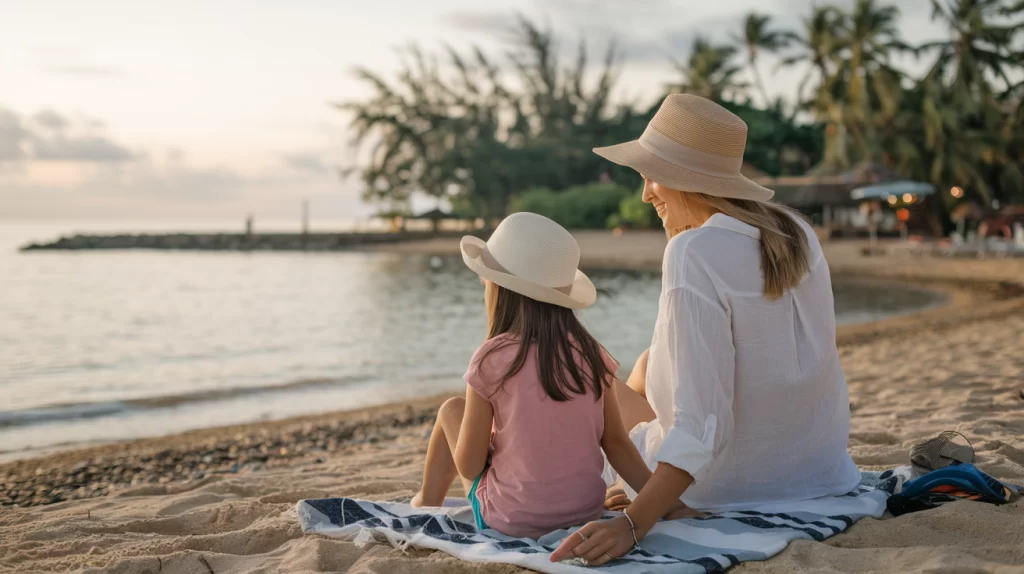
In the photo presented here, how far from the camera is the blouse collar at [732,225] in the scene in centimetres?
199

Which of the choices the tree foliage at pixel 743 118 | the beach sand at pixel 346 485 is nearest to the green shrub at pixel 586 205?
the tree foliage at pixel 743 118

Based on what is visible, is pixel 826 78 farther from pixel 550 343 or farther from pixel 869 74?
pixel 550 343

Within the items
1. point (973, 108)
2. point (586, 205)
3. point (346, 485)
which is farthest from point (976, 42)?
point (346, 485)

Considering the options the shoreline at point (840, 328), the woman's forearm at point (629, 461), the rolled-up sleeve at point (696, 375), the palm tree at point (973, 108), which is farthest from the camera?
the palm tree at point (973, 108)

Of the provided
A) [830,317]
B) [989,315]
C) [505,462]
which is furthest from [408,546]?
[989,315]

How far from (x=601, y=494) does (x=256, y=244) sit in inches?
1777

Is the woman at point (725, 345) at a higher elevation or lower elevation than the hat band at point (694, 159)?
lower

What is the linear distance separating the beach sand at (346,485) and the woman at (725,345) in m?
0.24

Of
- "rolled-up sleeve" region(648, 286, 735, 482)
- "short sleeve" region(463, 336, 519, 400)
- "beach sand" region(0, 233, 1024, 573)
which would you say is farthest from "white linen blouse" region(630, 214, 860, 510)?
"short sleeve" region(463, 336, 519, 400)

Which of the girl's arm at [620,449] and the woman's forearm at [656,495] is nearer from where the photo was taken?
the woman's forearm at [656,495]

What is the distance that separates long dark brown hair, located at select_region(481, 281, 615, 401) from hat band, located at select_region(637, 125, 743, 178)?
18.6 inches

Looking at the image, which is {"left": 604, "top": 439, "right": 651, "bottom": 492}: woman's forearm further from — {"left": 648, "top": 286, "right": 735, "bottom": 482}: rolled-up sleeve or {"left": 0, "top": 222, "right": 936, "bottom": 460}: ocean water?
{"left": 0, "top": 222, "right": 936, "bottom": 460}: ocean water

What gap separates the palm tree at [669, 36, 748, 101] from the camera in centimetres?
3612

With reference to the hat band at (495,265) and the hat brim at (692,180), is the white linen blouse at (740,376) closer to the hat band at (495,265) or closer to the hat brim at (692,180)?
the hat brim at (692,180)
